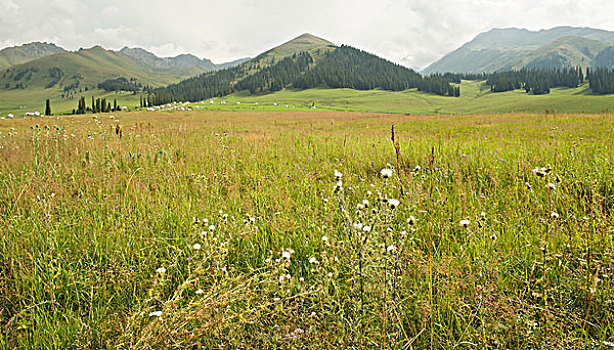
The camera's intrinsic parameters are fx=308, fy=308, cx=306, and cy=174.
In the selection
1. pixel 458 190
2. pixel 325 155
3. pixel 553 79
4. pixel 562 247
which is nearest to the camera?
pixel 562 247

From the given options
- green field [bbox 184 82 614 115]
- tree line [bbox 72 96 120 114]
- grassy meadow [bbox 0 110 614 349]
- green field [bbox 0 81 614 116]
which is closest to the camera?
grassy meadow [bbox 0 110 614 349]

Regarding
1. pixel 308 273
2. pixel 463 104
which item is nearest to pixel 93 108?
pixel 308 273

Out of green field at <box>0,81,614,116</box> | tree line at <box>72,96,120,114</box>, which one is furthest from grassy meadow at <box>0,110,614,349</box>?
tree line at <box>72,96,120,114</box>

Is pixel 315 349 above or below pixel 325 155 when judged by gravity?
below

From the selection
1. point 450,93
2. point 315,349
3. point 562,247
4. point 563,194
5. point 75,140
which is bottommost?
point 315,349

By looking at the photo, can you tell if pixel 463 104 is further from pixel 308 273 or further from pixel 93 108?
pixel 308 273

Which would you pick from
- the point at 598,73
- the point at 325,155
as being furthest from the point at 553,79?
the point at 325,155

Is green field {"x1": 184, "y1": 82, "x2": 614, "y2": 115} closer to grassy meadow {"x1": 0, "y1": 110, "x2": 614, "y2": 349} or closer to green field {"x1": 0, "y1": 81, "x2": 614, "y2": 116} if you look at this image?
green field {"x1": 0, "y1": 81, "x2": 614, "y2": 116}

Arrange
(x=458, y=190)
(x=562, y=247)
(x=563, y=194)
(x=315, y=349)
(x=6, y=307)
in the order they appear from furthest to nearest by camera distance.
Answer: (x=458, y=190)
(x=563, y=194)
(x=562, y=247)
(x=6, y=307)
(x=315, y=349)

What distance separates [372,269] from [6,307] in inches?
124

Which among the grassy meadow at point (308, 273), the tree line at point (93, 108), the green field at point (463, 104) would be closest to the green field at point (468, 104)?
the green field at point (463, 104)

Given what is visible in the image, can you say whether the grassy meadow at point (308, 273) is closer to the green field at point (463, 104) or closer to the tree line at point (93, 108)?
the green field at point (463, 104)

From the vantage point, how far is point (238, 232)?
11.4 ft

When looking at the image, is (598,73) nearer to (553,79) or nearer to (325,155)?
(553,79)
